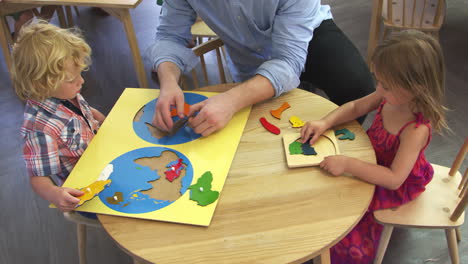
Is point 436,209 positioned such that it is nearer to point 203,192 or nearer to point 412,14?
point 203,192

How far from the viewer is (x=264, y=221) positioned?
814 millimetres

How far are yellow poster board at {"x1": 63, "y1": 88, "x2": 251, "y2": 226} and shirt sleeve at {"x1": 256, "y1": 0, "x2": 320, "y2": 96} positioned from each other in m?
0.17

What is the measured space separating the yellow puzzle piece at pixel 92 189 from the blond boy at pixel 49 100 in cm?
2

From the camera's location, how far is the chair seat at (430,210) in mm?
1086

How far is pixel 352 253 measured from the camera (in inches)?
49.4

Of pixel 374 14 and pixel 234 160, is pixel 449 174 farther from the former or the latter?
pixel 374 14

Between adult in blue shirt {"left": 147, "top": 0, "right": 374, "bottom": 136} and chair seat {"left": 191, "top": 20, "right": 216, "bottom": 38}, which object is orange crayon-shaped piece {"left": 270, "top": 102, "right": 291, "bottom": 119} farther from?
chair seat {"left": 191, "top": 20, "right": 216, "bottom": 38}

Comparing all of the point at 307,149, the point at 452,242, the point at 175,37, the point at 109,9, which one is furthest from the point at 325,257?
the point at 109,9

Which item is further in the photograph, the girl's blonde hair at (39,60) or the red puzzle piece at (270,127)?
the red puzzle piece at (270,127)

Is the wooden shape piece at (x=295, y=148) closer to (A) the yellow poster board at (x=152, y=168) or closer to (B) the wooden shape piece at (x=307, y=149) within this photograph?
(B) the wooden shape piece at (x=307, y=149)

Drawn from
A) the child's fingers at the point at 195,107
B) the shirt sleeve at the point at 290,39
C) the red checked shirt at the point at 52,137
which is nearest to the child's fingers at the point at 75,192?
the red checked shirt at the point at 52,137

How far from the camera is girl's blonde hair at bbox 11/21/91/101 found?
3.10 feet

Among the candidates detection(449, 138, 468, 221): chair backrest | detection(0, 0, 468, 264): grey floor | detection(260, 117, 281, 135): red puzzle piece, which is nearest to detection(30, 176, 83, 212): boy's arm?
detection(260, 117, 281, 135): red puzzle piece

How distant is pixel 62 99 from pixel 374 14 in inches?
81.0
